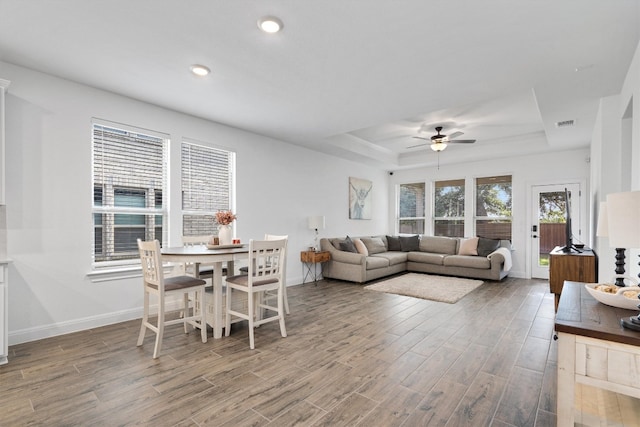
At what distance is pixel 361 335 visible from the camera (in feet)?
10.6

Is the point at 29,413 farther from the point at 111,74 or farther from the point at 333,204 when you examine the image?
the point at 333,204

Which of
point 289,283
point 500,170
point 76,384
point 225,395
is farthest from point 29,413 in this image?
point 500,170

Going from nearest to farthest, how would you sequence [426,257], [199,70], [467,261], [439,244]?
[199,70], [467,261], [426,257], [439,244]

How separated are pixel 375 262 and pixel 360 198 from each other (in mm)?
2030

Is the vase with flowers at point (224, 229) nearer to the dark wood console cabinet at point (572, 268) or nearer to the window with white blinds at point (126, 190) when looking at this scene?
the window with white blinds at point (126, 190)

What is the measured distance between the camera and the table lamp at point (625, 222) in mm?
1353

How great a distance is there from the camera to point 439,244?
728 cm

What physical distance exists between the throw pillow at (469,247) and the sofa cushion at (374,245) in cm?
173

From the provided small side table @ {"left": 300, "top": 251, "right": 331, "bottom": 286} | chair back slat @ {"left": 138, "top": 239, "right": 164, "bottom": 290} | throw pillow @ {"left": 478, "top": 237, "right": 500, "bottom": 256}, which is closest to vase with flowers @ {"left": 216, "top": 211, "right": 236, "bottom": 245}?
chair back slat @ {"left": 138, "top": 239, "right": 164, "bottom": 290}

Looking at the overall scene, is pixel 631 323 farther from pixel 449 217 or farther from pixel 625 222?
pixel 449 217

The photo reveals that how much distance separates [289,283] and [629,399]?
4.47 meters

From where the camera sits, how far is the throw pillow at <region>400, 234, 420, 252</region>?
7629mm

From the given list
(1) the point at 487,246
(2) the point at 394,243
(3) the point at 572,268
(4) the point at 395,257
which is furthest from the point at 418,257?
(3) the point at 572,268

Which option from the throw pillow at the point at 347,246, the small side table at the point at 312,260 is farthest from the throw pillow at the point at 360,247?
the small side table at the point at 312,260
